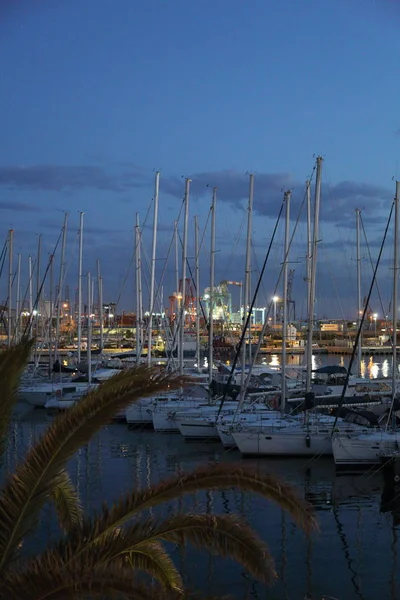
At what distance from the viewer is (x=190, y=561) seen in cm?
1547

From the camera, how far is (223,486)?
651 centimetres

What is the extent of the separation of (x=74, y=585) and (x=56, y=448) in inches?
56.7

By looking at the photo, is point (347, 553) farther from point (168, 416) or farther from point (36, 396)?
point (36, 396)

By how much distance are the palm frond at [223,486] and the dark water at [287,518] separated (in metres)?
0.99

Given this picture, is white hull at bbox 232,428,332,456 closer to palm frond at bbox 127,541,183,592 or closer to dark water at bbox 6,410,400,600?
dark water at bbox 6,410,400,600

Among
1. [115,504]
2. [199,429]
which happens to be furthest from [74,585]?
[199,429]

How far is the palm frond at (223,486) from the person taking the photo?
6.39 metres

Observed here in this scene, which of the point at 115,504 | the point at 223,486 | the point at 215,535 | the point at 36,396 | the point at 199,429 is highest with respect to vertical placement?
the point at 223,486

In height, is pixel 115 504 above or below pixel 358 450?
above

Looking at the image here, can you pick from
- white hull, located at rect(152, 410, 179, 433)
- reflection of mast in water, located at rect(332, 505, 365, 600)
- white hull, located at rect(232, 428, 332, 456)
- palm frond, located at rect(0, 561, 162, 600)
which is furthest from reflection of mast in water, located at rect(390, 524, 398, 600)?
white hull, located at rect(152, 410, 179, 433)

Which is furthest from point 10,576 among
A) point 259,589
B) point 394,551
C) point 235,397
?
point 235,397

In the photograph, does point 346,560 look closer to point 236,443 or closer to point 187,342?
point 236,443

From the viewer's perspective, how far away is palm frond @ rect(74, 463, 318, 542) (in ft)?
21.0

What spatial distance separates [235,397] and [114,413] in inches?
1110
